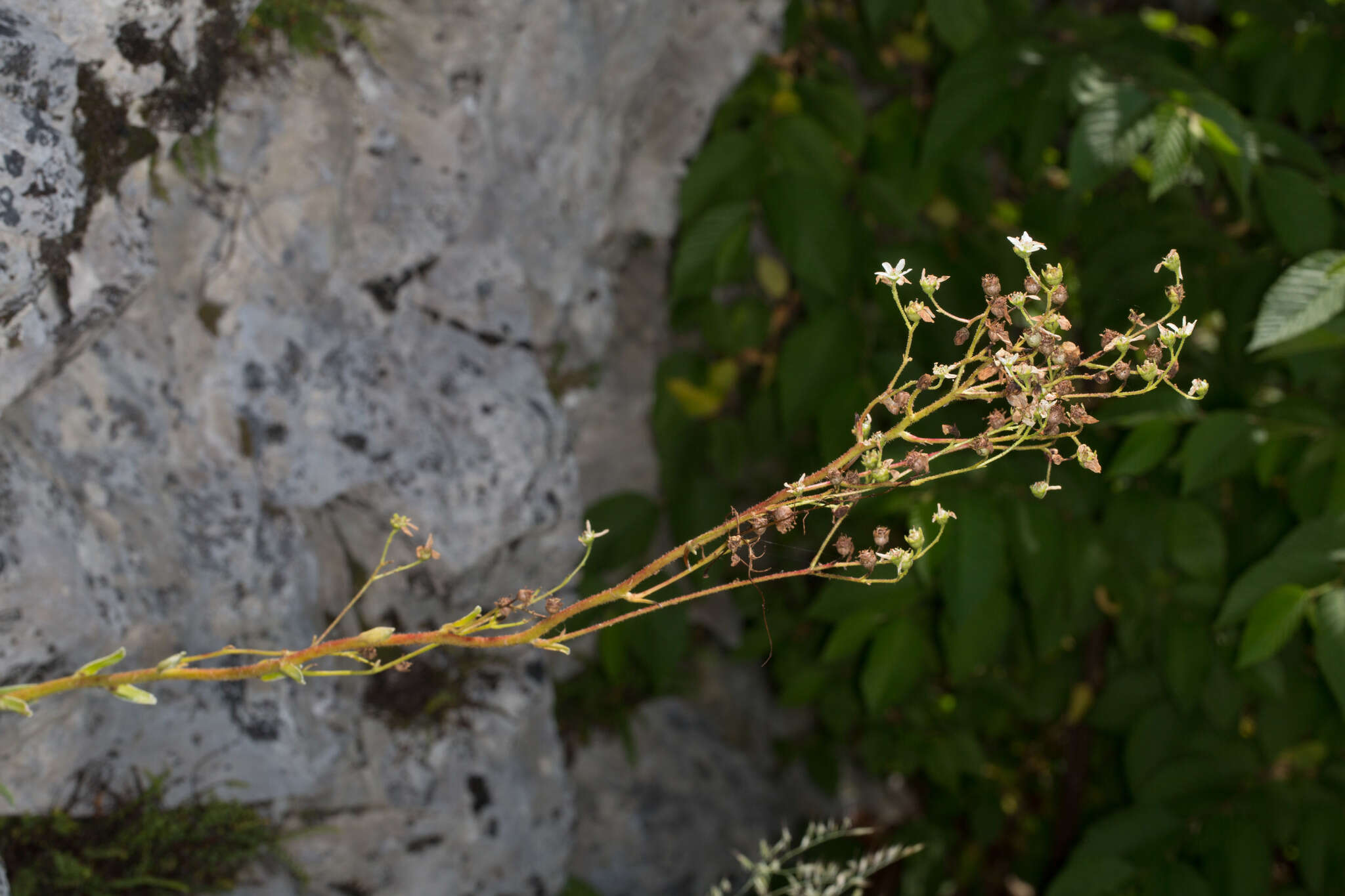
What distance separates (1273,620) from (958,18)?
1345 mm

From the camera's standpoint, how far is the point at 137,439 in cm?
167

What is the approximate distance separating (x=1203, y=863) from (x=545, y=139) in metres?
2.22

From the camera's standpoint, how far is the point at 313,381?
1.86 metres

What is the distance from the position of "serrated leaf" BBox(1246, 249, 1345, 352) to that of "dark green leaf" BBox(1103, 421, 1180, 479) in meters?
0.31

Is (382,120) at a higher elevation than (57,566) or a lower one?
higher

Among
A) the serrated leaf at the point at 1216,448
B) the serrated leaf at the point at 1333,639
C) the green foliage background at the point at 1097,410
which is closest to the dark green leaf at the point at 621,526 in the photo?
the green foliage background at the point at 1097,410

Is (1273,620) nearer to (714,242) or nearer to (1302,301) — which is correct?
(1302,301)

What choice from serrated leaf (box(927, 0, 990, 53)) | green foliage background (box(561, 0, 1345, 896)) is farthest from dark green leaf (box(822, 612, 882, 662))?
serrated leaf (box(927, 0, 990, 53))

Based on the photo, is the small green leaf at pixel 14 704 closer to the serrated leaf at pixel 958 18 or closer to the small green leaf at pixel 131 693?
the small green leaf at pixel 131 693

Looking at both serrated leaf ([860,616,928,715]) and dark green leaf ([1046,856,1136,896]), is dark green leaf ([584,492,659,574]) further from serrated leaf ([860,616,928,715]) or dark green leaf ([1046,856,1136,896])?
dark green leaf ([1046,856,1136,896])

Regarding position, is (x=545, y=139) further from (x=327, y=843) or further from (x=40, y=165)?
(x=327, y=843)

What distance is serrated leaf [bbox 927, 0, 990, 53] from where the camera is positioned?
2.04 meters

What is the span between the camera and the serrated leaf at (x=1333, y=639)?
149cm

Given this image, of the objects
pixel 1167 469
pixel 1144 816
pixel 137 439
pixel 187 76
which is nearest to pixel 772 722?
pixel 1144 816
